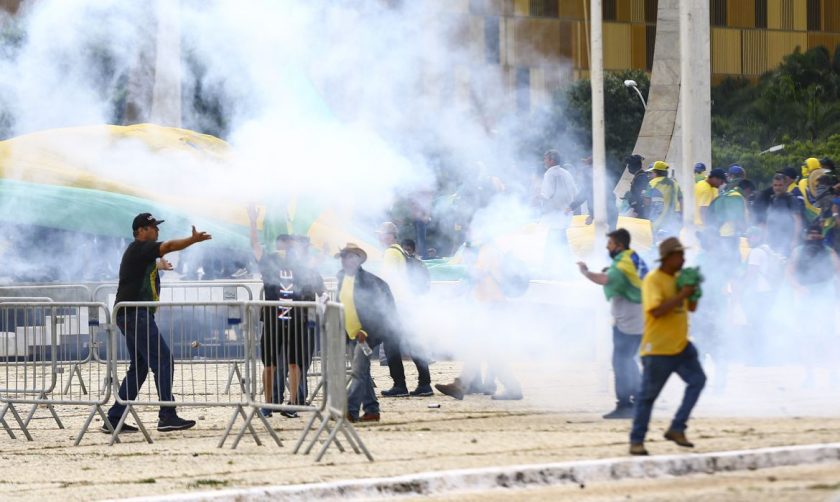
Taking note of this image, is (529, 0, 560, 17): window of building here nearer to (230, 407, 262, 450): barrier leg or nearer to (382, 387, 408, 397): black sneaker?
(382, 387, 408, 397): black sneaker

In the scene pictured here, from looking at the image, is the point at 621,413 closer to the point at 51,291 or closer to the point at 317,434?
the point at 317,434

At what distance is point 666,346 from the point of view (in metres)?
10.1

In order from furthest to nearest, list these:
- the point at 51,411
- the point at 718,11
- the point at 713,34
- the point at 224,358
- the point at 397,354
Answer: the point at 713,34 < the point at 718,11 < the point at 397,354 < the point at 224,358 < the point at 51,411

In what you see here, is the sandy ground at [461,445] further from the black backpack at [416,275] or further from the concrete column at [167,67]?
the concrete column at [167,67]

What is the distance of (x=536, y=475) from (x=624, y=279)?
9.72 feet

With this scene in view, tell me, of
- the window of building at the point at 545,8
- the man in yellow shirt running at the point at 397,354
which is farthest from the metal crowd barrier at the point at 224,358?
the window of building at the point at 545,8

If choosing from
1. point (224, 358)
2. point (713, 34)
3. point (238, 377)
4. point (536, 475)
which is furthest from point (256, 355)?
point (713, 34)

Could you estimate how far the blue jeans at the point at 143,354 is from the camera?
12258 millimetres

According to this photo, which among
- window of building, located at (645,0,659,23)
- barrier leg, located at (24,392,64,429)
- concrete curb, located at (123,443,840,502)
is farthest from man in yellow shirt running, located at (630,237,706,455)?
window of building, located at (645,0,659,23)

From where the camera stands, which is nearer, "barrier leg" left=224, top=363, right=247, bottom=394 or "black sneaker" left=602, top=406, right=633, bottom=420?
"black sneaker" left=602, top=406, right=633, bottom=420

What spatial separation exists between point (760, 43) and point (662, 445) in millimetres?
56664

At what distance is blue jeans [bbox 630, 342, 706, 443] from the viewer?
9977 millimetres

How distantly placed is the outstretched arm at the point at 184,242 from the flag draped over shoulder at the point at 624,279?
10.3 ft

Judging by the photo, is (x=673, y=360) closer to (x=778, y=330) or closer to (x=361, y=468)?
(x=361, y=468)
